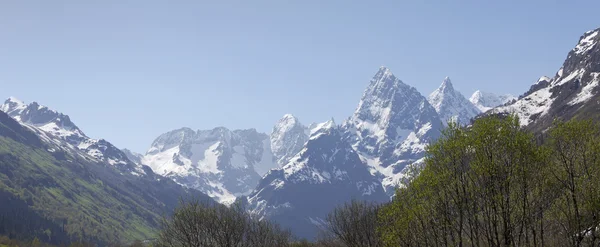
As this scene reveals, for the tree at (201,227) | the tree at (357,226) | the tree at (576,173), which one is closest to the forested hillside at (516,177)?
the tree at (576,173)

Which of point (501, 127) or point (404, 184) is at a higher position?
point (501, 127)

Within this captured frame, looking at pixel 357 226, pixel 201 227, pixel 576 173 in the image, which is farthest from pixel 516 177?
pixel 357 226

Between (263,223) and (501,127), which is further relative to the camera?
(263,223)

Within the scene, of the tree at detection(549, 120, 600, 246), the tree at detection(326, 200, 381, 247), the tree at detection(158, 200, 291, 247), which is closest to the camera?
the tree at detection(549, 120, 600, 246)

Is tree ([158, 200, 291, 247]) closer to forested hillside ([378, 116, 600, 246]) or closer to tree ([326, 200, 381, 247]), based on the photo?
tree ([326, 200, 381, 247])

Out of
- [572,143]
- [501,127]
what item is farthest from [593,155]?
[501,127]

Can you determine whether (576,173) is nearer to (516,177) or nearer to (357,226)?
(516,177)

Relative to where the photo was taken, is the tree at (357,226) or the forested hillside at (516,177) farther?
the tree at (357,226)

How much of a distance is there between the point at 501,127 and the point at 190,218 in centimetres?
6694

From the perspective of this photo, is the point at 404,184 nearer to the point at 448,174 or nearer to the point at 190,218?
the point at 448,174

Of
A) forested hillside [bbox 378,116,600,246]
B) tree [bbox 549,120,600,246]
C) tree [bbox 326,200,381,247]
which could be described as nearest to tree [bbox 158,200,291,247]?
tree [bbox 326,200,381,247]

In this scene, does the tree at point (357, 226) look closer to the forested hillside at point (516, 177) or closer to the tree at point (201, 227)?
the tree at point (201, 227)

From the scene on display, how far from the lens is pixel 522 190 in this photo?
150ft

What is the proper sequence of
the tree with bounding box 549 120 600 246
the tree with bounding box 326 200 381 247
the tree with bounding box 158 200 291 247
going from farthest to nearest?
the tree with bounding box 326 200 381 247 < the tree with bounding box 158 200 291 247 < the tree with bounding box 549 120 600 246
